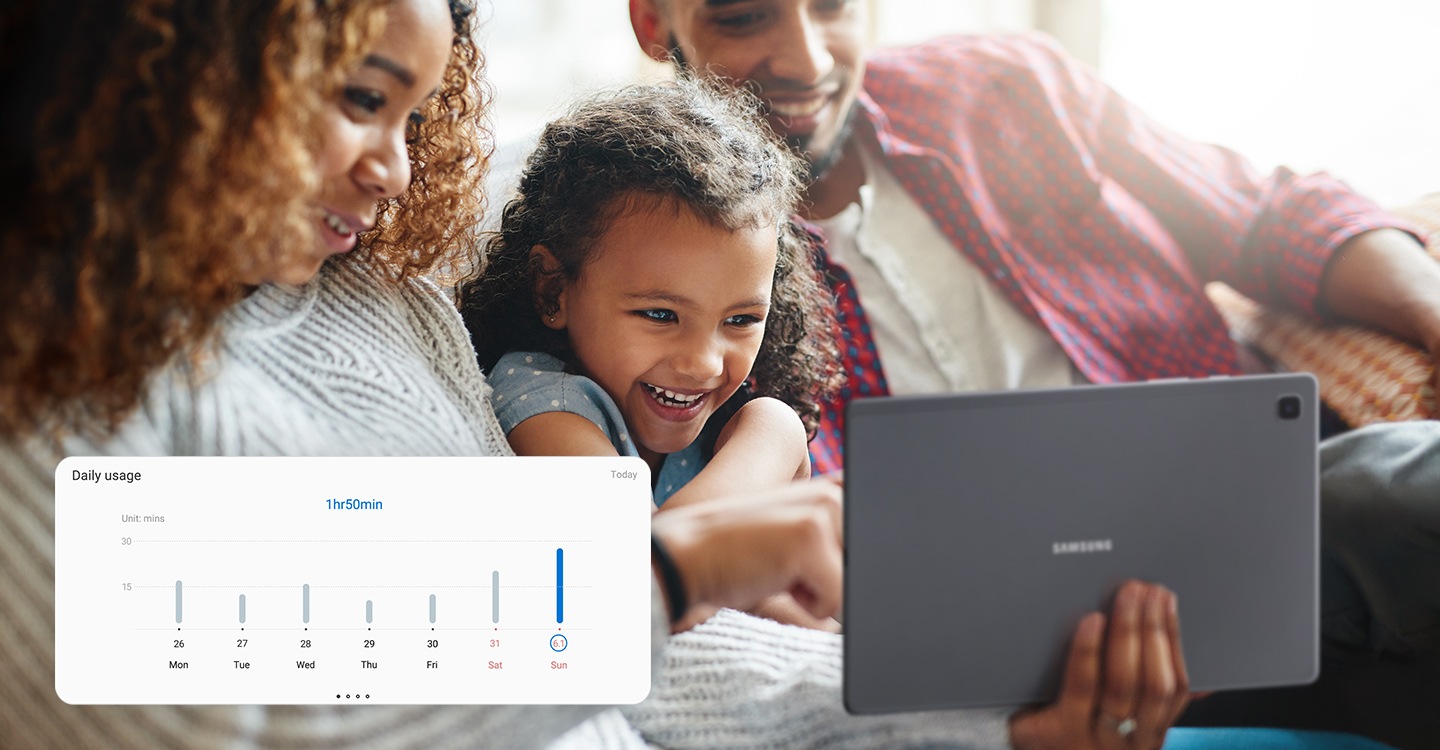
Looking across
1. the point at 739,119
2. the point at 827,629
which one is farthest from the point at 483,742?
the point at 739,119

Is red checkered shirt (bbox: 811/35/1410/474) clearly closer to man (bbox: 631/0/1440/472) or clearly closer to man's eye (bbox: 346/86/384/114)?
Answer: man (bbox: 631/0/1440/472)

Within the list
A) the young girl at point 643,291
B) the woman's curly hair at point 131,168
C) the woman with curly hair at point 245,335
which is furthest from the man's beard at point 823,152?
the woman's curly hair at point 131,168

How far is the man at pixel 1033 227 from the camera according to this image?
1.09 meters

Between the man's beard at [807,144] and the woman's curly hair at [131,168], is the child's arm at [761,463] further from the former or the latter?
the woman's curly hair at [131,168]

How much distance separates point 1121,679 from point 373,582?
1.80 feet

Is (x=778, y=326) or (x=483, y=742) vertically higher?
(x=778, y=326)

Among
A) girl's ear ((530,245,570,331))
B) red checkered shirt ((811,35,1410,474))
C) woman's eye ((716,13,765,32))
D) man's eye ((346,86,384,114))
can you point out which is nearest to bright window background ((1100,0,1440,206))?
red checkered shirt ((811,35,1410,474))

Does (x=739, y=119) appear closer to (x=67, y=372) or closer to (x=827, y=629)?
(x=827, y=629)

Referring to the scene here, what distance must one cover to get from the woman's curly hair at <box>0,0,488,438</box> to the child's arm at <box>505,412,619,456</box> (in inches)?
9.9

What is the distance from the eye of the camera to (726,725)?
83 cm

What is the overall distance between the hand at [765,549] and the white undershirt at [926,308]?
33 centimetres

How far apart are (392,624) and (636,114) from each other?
436mm

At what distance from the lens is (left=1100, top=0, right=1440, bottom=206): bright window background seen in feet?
3.96

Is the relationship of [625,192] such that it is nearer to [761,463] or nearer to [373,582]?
[761,463]
